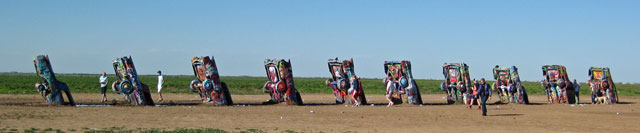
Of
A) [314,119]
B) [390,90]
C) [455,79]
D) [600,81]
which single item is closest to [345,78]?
[390,90]

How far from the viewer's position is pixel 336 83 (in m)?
32.2

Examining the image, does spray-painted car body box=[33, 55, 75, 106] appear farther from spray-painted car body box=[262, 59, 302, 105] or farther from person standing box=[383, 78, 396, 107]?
person standing box=[383, 78, 396, 107]

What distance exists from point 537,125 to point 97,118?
45.0ft

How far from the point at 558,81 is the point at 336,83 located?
12.1m

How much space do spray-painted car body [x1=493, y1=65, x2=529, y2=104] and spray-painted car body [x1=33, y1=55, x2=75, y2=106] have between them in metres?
20.4

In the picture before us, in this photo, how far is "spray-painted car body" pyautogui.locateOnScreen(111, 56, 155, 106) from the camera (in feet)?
91.9

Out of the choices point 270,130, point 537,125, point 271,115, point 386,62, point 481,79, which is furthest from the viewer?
point 386,62

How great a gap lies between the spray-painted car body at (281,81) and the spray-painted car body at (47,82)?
27.1 ft

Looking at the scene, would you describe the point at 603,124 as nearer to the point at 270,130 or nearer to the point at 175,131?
the point at 270,130

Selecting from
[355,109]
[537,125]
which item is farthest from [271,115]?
[537,125]

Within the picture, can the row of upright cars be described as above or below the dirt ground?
above

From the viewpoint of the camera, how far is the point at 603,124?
23.3 meters

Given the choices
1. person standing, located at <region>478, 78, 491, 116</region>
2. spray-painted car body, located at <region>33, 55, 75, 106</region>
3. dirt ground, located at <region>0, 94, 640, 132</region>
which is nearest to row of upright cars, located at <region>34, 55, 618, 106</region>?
spray-painted car body, located at <region>33, 55, 75, 106</region>

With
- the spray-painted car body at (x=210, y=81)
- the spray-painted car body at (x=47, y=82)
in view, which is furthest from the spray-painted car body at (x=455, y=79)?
the spray-painted car body at (x=47, y=82)
